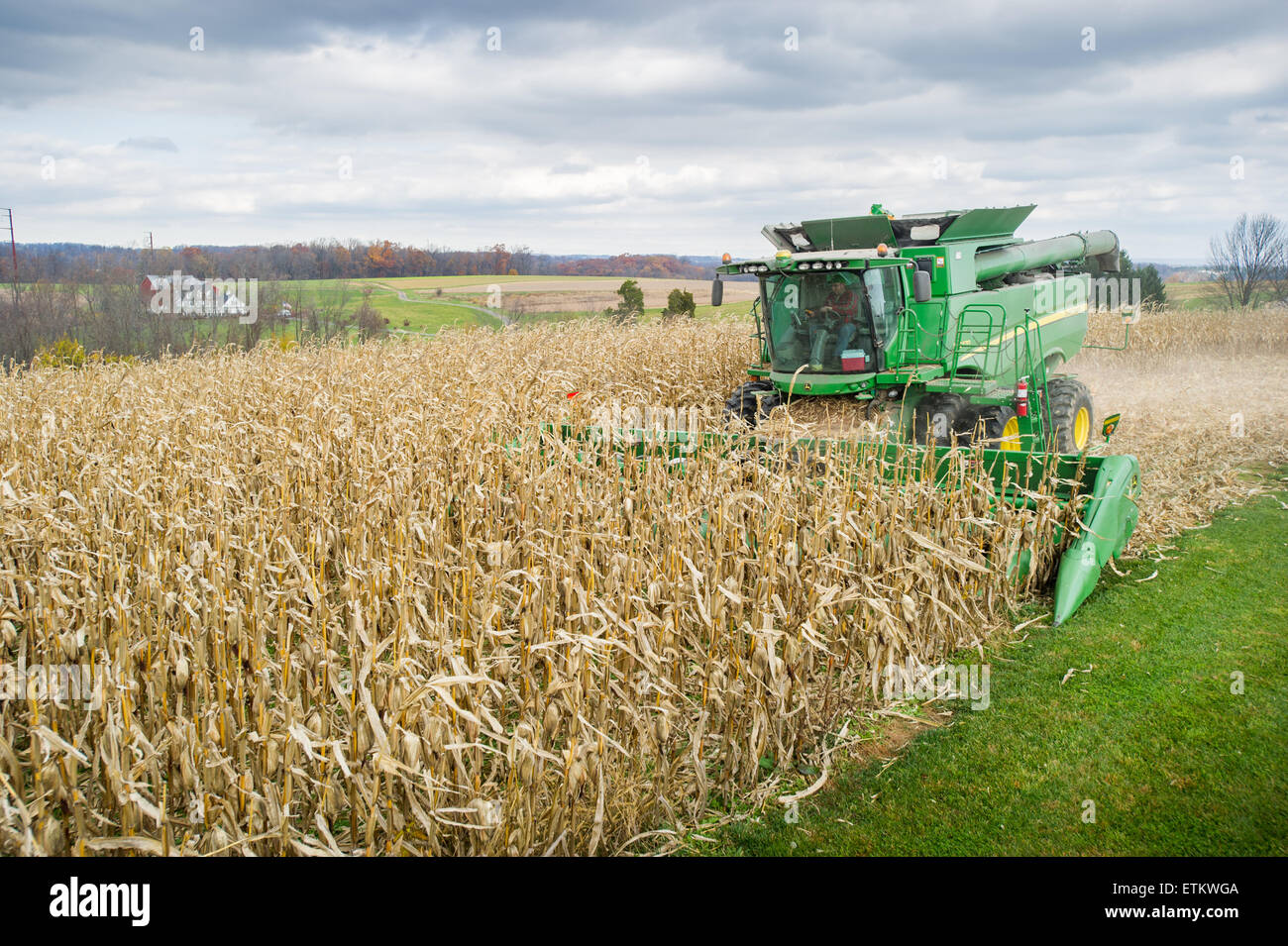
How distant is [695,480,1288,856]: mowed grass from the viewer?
3146mm

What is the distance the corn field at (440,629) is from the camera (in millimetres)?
2619

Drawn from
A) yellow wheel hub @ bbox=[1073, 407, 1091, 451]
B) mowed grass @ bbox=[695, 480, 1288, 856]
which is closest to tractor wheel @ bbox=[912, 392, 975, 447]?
yellow wheel hub @ bbox=[1073, 407, 1091, 451]

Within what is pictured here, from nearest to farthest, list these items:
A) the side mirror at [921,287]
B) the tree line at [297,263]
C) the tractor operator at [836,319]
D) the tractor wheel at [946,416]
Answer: the side mirror at [921,287]
the tractor wheel at [946,416]
the tractor operator at [836,319]
the tree line at [297,263]

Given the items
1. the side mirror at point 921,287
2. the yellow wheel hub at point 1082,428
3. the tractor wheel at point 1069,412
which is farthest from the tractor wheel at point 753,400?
the yellow wheel hub at point 1082,428

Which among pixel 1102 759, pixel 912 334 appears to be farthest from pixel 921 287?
pixel 1102 759

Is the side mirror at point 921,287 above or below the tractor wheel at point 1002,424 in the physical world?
above

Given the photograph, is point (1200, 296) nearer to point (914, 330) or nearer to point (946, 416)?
point (914, 330)

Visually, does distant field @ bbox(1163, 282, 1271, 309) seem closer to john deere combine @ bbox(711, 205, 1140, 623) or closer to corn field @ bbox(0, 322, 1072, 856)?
john deere combine @ bbox(711, 205, 1140, 623)

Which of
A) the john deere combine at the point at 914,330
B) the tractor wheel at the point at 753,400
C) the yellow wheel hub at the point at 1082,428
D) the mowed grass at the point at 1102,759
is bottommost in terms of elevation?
the mowed grass at the point at 1102,759

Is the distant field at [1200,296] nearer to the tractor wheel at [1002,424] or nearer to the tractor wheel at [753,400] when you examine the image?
the tractor wheel at [1002,424]

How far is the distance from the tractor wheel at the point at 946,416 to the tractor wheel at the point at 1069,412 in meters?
0.95

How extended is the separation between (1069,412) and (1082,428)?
794 mm

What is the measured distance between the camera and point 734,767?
3.40 metres

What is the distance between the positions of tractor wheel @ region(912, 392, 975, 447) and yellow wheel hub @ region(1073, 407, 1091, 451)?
1.61 meters
